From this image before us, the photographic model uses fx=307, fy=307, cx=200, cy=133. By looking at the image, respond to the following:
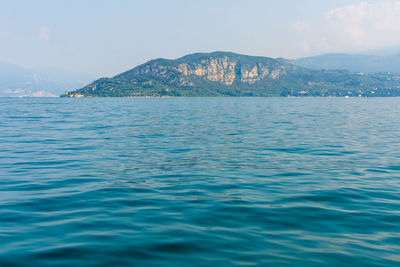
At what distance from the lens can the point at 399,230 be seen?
963cm

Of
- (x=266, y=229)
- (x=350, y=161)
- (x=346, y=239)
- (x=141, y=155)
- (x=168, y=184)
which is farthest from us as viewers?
(x=141, y=155)

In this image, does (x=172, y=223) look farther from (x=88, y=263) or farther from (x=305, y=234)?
(x=305, y=234)

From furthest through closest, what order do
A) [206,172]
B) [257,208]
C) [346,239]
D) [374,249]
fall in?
[206,172], [257,208], [346,239], [374,249]

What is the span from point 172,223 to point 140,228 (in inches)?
41.5

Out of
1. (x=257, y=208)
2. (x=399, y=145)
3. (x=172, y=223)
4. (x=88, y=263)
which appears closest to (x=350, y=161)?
(x=399, y=145)

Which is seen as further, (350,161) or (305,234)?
(350,161)

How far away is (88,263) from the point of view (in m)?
7.38

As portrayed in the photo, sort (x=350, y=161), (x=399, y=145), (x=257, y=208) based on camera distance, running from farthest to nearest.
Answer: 1. (x=399, y=145)
2. (x=350, y=161)
3. (x=257, y=208)

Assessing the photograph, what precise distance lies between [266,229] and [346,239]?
2.28m

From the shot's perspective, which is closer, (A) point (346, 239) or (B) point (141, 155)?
(A) point (346, 239)

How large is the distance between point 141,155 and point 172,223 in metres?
12.4

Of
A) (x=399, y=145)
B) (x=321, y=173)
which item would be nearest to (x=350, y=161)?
(x=321, y=173)

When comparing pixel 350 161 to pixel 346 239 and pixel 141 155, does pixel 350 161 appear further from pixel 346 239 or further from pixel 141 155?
pixel 141 155

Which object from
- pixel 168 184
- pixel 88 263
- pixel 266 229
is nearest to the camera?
pixel 88 263
